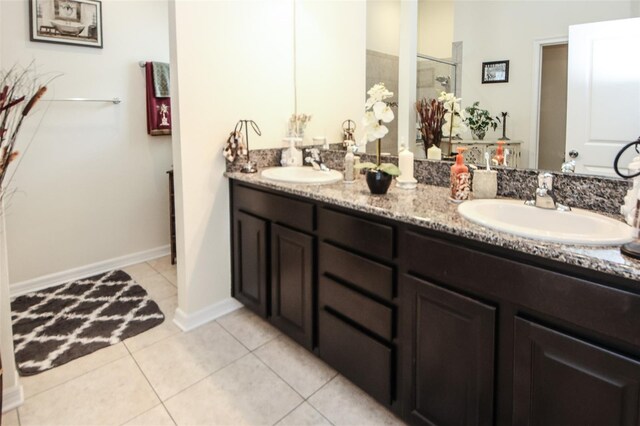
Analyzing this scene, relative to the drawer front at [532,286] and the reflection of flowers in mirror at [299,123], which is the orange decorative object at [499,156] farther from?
the reflection of flowers in mirror at [299,123]

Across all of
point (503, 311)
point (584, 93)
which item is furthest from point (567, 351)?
point (584, 93)

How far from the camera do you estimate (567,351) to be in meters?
0.97

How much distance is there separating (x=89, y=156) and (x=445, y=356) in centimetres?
280

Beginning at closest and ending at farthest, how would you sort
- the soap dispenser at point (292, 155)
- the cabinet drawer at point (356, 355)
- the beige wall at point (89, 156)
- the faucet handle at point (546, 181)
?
the faucet handle at point (546, 181)
the cabinet drawer at point (356, 355)
the soap dispenser at point (292, 155)
the beige wall at point (89, 156)

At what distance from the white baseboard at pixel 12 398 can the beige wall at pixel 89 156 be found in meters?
1.31

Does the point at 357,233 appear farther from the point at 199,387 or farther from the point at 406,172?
the point at 199,387

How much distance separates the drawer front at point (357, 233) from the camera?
141 centimetres

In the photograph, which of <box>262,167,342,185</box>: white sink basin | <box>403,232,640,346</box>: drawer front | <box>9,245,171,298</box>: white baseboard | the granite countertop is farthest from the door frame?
<box>9,245,171,298</box>: white baseboard

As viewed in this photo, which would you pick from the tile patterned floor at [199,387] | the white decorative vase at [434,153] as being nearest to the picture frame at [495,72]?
the white decorative vase at [434,153]

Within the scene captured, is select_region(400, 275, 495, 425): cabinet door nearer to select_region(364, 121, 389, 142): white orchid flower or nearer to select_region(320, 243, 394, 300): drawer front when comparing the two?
select_region(320, 243, 394, 300): drawer front

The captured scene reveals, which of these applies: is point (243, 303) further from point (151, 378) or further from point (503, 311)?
point (503, 311)

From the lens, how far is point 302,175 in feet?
7.39

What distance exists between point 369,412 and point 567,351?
0.90 m

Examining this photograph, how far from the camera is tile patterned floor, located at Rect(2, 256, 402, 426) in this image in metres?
1.60
